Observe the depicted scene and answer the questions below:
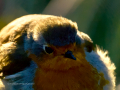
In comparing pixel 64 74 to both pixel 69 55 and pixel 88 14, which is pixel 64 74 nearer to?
pixel 69 55

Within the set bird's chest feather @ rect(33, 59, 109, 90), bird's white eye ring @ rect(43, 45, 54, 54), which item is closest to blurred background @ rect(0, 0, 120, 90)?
bird's chest feather @ rect(33, 59, 109, 90)

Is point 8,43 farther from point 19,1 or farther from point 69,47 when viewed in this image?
point 19,1

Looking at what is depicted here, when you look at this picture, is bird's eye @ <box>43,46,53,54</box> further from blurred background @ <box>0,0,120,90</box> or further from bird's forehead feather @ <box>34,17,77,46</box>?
blurred background @ <box>0,0,120,90</box>

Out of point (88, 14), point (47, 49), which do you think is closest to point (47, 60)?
point (47, 49)

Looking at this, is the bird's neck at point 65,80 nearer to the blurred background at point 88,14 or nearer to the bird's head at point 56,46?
the bird's head at point 56,46

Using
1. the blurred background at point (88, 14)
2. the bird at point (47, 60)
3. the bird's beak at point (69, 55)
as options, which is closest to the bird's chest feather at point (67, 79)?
the bird at point (47, 60)

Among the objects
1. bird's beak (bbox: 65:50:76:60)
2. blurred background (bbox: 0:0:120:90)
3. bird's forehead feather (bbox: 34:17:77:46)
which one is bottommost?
bird's beak (bbox: 65:50:76:60)
